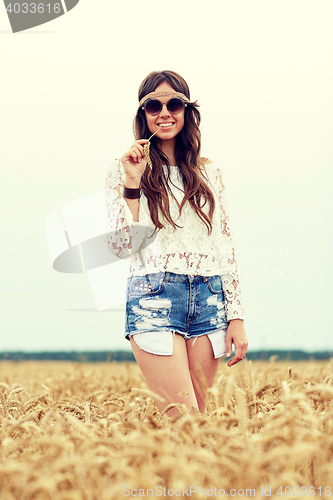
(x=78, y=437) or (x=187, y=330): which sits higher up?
(x=187, y=330)

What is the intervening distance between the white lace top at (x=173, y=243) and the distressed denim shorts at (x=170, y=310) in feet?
0.21

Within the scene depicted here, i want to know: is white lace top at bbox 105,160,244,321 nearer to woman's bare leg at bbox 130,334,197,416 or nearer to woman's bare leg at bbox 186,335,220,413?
woman's bare leg at bbox 186,335,220,413

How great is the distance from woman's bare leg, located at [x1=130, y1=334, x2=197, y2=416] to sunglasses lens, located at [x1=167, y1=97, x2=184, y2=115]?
55.8 inches

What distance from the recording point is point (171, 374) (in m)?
2.84

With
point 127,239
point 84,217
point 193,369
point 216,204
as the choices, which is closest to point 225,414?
point 193,369

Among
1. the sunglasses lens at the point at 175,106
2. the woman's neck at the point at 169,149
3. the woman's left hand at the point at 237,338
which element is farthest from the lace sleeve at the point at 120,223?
the woman's left hand at the point at 237,338

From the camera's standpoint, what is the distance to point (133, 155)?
297 centimetres

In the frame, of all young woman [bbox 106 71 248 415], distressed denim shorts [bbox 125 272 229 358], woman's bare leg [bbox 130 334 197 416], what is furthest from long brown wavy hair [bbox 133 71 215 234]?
woman's bare leg [bbox 130 334 197 416]

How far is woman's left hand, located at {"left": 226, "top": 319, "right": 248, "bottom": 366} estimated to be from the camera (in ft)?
10.3

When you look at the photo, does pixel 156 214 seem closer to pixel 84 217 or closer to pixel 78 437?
pixel 84 217

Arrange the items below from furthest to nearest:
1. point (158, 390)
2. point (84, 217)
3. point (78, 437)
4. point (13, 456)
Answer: point (84, 217)
point (158, 390)
point (13, 456)
point (78, 437)

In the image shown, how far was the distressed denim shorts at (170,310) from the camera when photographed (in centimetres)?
291

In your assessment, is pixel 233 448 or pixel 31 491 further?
pixel 233 448

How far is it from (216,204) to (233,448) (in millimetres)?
1775
